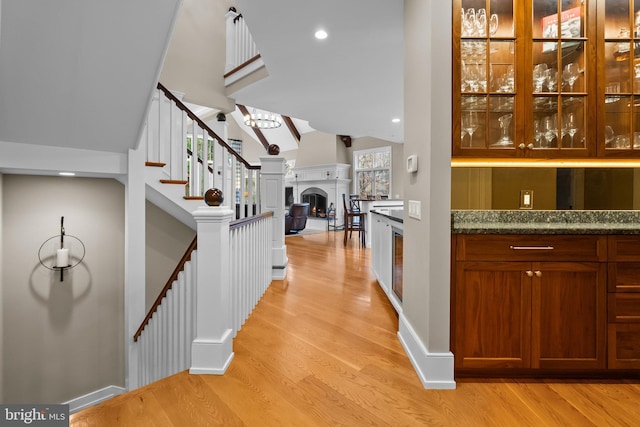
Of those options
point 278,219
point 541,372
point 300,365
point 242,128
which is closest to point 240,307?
point 300,365

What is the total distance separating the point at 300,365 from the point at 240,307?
755 millimetres

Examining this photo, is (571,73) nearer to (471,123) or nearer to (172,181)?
(471,123)

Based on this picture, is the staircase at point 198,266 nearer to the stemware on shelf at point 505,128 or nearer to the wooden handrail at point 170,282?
the wooden handrail at point 170,282

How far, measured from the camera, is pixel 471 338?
→ 1701mm

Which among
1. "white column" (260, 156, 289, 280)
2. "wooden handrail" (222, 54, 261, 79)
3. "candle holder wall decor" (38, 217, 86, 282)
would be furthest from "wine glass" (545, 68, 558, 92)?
"candle holder wall decor" (38, 217, 86, 282)

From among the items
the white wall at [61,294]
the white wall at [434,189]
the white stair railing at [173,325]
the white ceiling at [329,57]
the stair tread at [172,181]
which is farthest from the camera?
the stair tread at [172,181]

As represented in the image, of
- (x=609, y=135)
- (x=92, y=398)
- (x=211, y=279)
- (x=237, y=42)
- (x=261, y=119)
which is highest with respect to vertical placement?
(x=237, y=42)

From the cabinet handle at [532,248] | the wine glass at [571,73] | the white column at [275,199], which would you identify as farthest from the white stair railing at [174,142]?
Answer: the wine glass at [571,73]

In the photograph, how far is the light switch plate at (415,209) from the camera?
1820 mm

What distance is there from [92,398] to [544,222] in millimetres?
4549

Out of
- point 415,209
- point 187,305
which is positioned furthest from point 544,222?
point 187,305

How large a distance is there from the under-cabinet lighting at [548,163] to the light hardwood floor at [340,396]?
1.30m

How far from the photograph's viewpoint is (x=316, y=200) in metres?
10.6

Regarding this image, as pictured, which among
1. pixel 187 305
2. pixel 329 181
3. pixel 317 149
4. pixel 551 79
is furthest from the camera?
pixel 317 149
